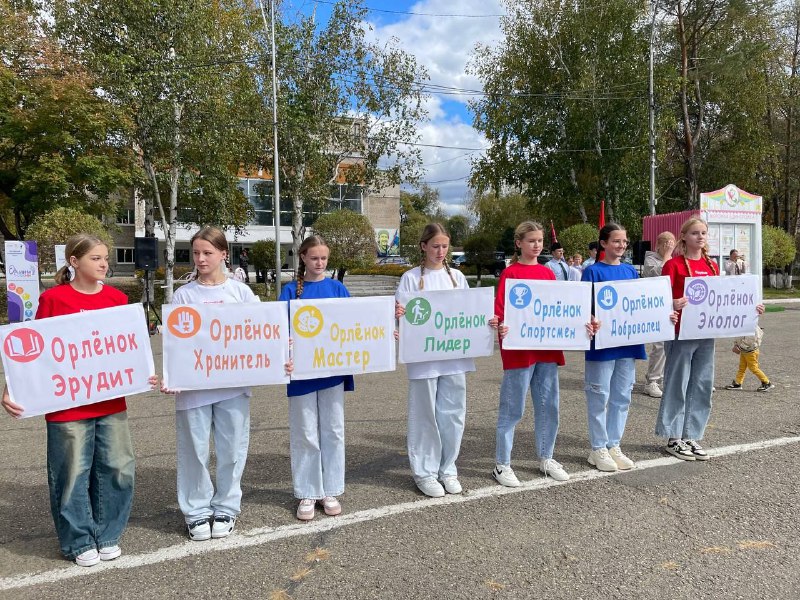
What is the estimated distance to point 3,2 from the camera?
21734 millimetres

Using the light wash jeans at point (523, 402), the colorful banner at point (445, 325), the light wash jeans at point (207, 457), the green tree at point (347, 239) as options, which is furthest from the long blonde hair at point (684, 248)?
the green tree at point (347, 239)

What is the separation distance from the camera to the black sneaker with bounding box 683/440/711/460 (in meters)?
5.21

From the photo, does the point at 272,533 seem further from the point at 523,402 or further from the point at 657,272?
the point at 657,272

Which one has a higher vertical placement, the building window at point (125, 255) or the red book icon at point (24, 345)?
the building window at point (125, 255)

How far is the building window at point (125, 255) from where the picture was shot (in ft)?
190

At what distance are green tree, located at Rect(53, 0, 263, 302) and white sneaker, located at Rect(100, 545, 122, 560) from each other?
19493mm

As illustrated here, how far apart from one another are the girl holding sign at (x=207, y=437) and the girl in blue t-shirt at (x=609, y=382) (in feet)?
9.19

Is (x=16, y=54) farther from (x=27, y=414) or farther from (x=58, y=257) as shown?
(x=27, y=414)

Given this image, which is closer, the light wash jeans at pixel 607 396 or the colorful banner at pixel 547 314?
the colorful banner at pixel 547 314

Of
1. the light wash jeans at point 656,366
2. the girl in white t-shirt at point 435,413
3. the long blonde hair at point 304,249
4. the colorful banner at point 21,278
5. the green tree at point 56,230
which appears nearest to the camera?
the long blonde hair at point 304,249

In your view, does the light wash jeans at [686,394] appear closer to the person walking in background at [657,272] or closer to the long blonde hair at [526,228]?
the long blonde hair at [526,228]

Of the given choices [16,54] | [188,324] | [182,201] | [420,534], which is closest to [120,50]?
[16,54]

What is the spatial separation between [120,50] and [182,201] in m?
9.11

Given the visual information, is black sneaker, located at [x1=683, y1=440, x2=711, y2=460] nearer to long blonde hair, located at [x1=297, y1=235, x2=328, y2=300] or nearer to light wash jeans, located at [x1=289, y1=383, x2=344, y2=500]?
light wash jeans, located at [x1=289, y1=383, x2=344, y2=500]
